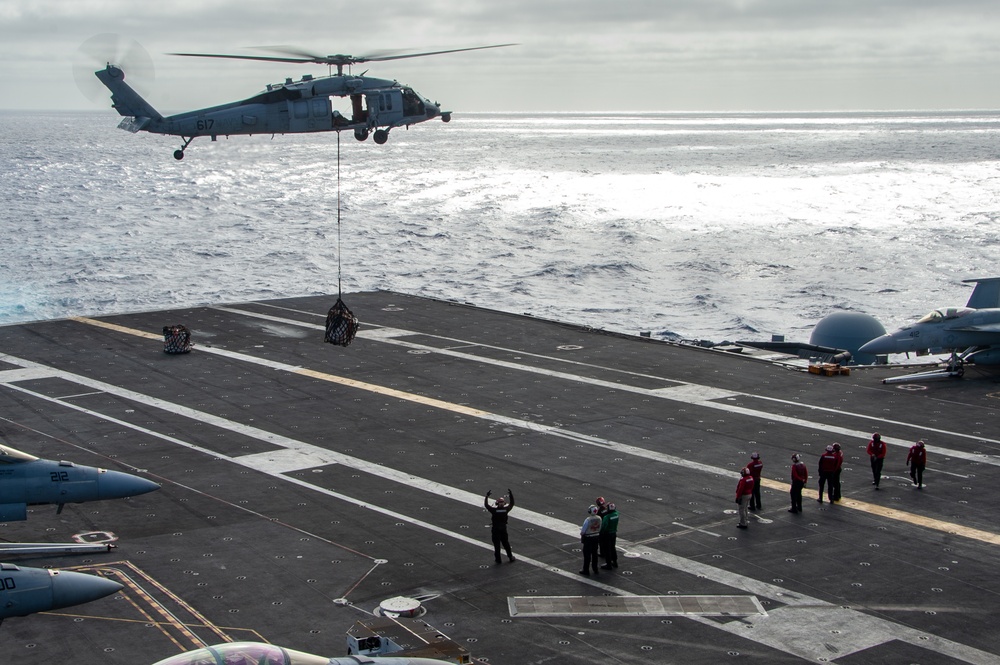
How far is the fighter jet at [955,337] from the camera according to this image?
42531 millimetres

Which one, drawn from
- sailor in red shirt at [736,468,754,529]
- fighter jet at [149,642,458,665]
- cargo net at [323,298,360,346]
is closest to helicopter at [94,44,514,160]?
cargo net at [323,298,360,346]

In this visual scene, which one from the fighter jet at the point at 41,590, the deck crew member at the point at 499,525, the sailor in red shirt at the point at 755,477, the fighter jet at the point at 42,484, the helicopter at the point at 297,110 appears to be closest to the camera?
the fighter jet at the point at 41,590

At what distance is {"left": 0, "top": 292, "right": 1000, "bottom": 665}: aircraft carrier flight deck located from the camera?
795 inches

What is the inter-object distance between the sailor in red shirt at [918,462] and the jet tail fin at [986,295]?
20.5m

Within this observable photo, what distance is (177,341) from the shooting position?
47.0 metres

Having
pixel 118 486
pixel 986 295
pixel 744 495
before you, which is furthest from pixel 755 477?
pixel 986 295

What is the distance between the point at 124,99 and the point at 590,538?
27722mm

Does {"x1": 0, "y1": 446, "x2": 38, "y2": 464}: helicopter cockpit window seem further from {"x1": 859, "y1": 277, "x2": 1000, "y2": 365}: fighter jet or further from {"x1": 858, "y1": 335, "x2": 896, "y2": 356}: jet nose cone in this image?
{"x1": 859, "y1": 277, "x2": 1000, "y2": 365}: fighter jet

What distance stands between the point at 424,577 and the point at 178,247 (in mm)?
98025

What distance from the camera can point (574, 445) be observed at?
33625 millimetres

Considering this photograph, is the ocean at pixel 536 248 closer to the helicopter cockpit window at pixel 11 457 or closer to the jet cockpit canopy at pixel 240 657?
the helicopter cockpit window at pixel 11 457

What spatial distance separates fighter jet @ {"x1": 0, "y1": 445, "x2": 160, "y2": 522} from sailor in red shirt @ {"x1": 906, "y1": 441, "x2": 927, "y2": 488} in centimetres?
2034

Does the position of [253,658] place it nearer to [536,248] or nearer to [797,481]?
[797,481]

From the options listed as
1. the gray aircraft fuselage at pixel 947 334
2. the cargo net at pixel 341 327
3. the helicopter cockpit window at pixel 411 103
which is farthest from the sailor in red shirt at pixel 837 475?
the helicopter cockpit window at pixel 411 103
